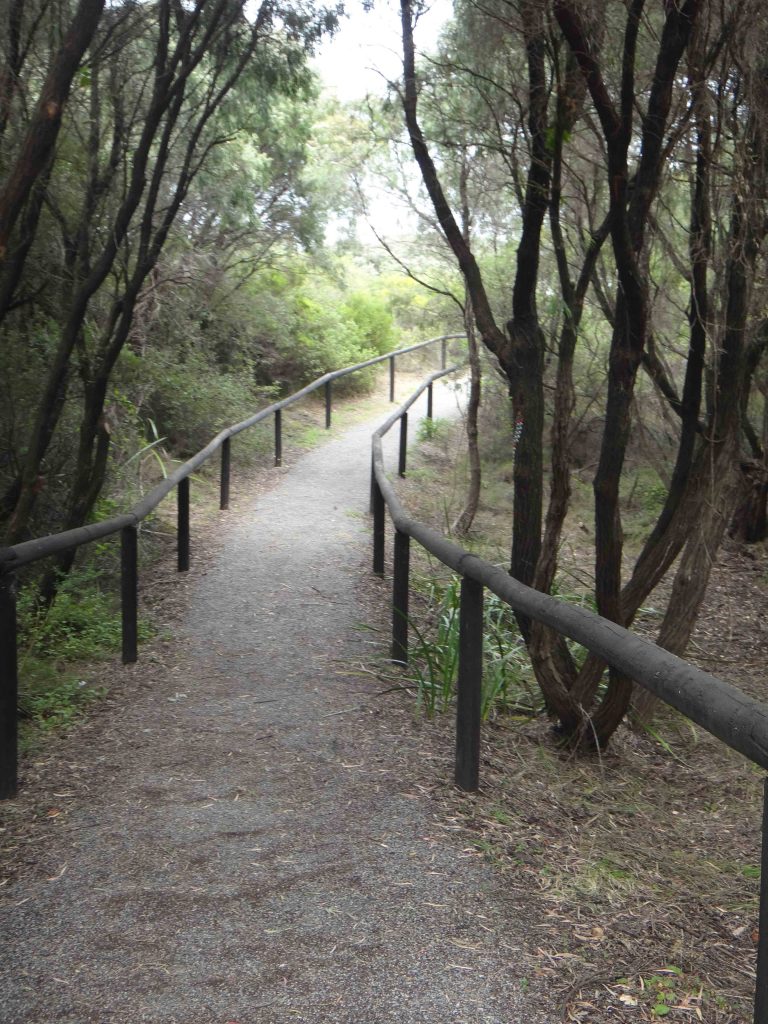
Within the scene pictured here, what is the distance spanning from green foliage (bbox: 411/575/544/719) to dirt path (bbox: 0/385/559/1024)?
0.30m

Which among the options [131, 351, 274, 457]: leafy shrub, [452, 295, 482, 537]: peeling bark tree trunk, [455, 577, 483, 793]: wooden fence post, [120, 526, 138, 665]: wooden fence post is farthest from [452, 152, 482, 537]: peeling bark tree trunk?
[455, 577, 483, 793]: wooden fence post

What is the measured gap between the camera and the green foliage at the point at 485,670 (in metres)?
5.32

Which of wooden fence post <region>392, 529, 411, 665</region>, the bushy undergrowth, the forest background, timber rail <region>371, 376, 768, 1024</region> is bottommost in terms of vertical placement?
the bushy undergrowth

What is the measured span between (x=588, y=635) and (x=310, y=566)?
591cm

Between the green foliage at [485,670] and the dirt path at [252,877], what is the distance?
1.00 ft

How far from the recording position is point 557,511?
5527 mm

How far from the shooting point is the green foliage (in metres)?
5.32

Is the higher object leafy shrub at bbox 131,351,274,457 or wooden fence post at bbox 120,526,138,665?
leafy shrub at bbox 131,351,274,457

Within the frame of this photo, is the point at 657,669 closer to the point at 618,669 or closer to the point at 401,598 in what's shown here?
the point at 618,669

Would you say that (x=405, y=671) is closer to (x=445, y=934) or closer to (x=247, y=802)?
(x=247, y=802)

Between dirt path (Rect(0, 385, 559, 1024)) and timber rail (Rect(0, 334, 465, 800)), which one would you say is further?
timber rail (Rect(0, 334, 465, 800))

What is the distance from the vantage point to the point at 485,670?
20.1ft

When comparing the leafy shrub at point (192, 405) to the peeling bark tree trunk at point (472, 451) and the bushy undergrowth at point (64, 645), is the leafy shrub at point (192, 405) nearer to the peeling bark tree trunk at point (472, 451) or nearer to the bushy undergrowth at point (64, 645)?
the peeling bark tree trunk at point (472, 451)

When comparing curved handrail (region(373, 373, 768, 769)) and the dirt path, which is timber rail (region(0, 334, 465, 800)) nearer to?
the dirt path
